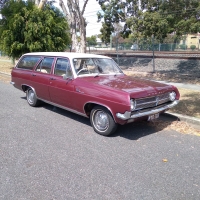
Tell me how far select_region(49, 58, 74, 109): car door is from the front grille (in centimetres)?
158

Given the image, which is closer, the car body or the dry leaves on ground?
the dry leaves on ground

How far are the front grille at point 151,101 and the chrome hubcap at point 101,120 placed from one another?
712mm

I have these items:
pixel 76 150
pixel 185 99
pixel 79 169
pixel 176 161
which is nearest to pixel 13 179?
pixel 79 169

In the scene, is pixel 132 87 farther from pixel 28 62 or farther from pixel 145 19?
Answer: pixel 145 19

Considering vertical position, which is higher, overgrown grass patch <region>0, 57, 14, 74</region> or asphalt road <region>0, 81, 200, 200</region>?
overgrown grass patch <region>0, 57, 14, 74</region>

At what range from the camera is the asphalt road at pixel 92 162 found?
302 centimetres

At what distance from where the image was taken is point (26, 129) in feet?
16.9

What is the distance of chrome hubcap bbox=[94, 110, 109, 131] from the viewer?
15.6 ft

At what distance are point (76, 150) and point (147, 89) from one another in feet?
5.97

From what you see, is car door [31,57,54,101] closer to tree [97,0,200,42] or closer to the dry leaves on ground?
the dry leaves on ground

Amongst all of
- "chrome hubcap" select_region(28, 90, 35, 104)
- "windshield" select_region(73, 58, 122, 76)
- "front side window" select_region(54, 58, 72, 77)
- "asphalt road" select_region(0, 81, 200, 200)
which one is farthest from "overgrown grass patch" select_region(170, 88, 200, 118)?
"chrome hubcap" select_region(28, 90, 35, 104)

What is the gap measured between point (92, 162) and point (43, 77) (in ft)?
10.3

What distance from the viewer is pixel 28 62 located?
693cm

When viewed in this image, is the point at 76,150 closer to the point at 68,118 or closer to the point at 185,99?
the point at 68,118
